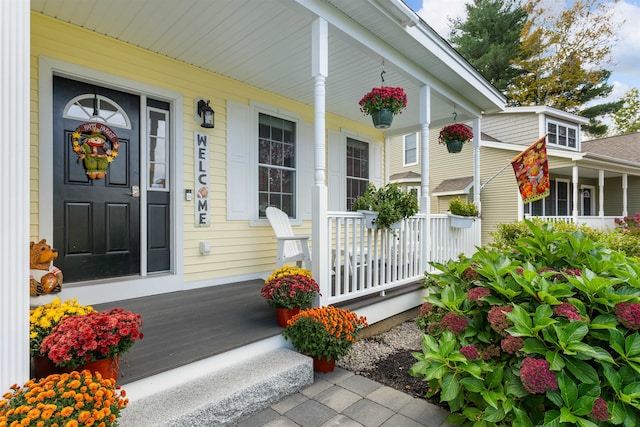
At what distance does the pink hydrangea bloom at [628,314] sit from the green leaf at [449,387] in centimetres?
84

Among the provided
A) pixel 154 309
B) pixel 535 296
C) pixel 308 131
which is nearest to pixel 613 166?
pixel 308 131

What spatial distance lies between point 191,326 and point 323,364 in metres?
1.01

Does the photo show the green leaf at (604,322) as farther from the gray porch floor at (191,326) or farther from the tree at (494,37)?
the tree at (494,37)

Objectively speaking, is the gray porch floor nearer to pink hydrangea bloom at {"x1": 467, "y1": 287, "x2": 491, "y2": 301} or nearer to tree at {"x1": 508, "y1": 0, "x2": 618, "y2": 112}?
pink hydrangea bloom at {"x1": 467, "y1": 287, "x2": 491, "y2": 301}

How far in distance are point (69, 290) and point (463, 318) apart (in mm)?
3150

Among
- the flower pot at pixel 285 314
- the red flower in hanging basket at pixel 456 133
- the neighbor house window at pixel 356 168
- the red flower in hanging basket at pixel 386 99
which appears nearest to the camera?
the flower pot at pixel 285 314

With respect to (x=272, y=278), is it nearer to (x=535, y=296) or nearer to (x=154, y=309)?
(x=154, y=309)

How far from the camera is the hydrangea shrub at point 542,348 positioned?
59.4 inches

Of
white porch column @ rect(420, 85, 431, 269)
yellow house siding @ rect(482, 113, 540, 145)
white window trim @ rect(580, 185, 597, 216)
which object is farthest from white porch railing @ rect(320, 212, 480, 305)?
white window trim @ rect(580, 185, 597, 216)

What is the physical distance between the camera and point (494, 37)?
14977 millimetres

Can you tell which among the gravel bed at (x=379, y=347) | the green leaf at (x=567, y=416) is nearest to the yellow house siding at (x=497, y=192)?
the gravel bed at (x=379, y=347)

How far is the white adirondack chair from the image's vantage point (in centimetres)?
393

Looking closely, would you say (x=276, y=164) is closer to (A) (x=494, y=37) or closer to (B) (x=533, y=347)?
(B) (x=533, y=347)

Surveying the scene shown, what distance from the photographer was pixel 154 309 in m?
2.90
